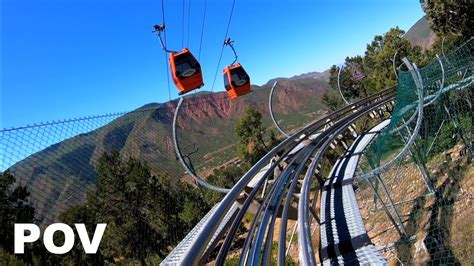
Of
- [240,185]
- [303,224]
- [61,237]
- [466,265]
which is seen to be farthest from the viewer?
[61,237]

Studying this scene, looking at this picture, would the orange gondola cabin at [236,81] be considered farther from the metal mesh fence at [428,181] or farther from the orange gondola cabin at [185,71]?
the metal mesh fence at [428,181]

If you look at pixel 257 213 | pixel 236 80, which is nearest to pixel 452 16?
pixel 236 80

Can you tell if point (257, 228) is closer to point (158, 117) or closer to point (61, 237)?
point (158, 117)

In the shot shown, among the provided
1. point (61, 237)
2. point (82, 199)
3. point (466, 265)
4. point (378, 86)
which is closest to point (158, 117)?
point (82, 199)

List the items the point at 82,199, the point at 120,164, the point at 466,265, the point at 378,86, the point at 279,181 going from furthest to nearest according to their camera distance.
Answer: the point at 378,86 < the point at 120,164 < the point at 82,199 < the point at 279,181 < the point at 466,265

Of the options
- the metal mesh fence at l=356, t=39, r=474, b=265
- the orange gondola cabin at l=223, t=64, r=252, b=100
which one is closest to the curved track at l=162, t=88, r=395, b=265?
the metal mesh fence at l=356, t=39, r=474, b=265

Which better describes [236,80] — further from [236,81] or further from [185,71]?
[185,71]

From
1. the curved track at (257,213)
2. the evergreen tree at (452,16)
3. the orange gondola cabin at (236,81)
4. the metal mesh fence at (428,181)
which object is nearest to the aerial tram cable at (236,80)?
the orange gondola cabin at (236,81)
